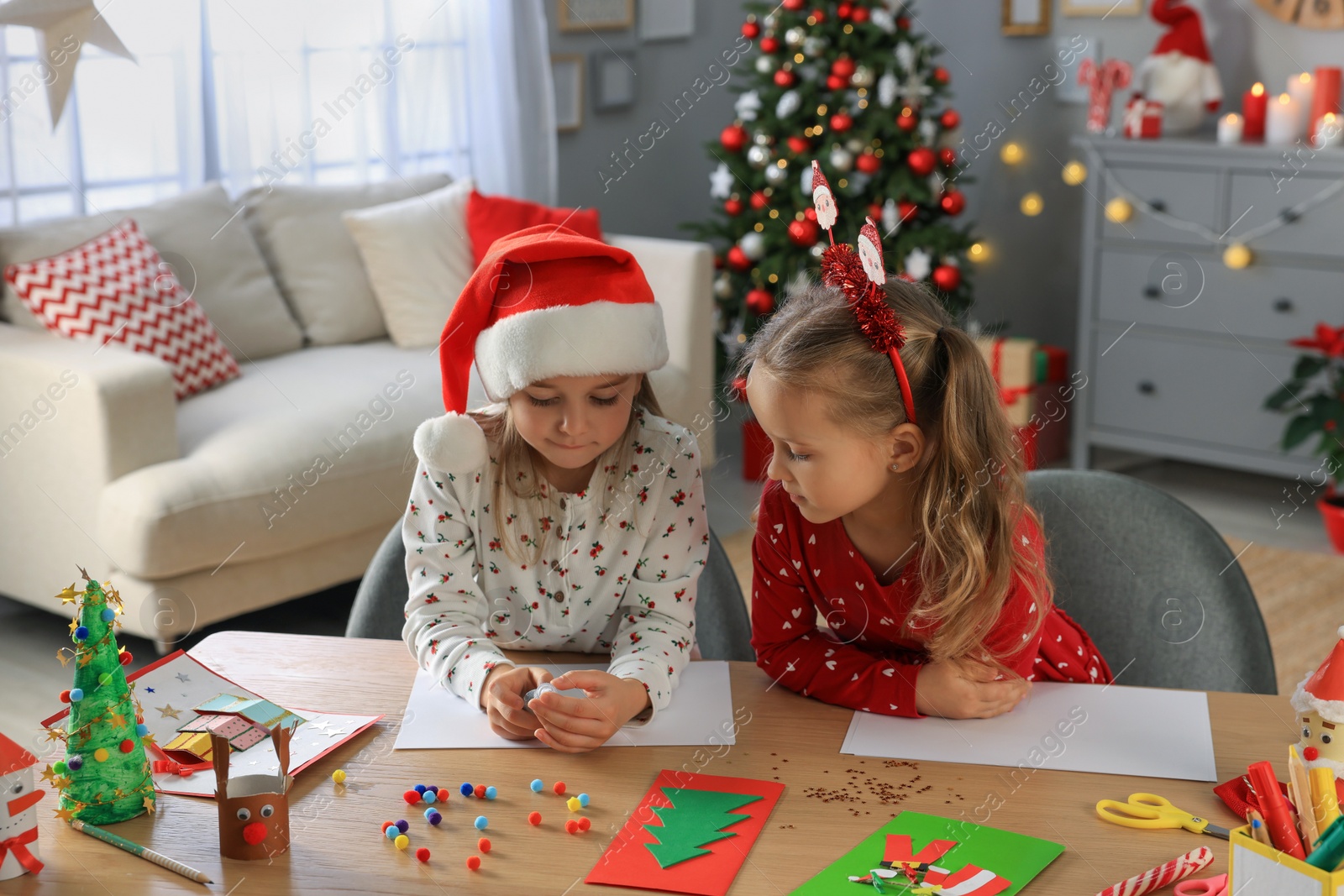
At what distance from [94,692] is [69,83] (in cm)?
231

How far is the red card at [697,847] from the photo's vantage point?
891 millimetres

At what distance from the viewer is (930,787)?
Result: 1.02 m

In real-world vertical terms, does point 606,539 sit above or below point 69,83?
below

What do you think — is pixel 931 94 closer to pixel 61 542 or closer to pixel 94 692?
pixel 61 542

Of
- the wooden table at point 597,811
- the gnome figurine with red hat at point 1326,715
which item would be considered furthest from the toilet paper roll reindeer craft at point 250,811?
the gnome figurine with red hat at point 1326,715

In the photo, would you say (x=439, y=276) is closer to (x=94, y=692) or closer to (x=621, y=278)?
(x=621, y=278)

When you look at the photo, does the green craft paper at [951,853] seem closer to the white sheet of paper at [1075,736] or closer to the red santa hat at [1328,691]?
the white sheet of paper at [1075,736]

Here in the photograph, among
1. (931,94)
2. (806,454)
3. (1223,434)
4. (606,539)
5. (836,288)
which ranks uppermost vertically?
(931,94)

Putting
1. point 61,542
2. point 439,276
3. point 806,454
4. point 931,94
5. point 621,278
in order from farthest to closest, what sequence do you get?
point 931,94 < point 439,276 < point 61,542 < point 621,278 < point 806,454

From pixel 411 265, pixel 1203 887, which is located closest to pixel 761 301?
pixel 411 265

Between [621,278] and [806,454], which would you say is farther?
[621,278]

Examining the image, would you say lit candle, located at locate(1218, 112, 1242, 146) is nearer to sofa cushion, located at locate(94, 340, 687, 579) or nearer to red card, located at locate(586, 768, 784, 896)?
sofa cushion, located at locate(94, 340, 687, 579)

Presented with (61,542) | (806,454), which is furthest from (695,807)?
(61,542)

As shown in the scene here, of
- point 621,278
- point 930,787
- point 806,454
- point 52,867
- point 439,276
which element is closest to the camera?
point 52,867
